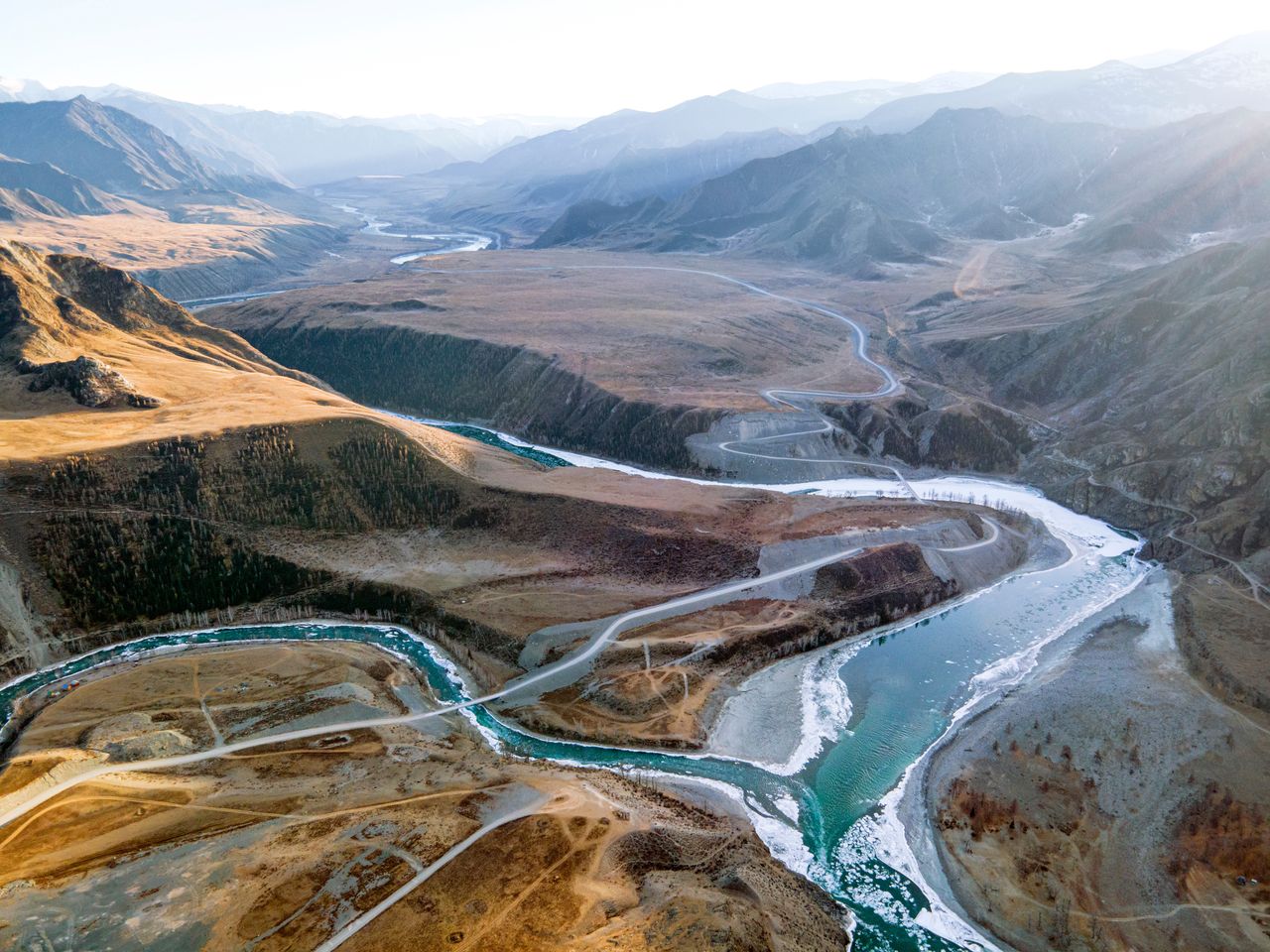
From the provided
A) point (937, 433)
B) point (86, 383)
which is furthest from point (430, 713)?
point (937, 433)

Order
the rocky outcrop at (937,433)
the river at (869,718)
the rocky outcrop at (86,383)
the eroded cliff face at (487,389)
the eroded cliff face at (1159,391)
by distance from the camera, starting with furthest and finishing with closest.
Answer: the eroded cliff face at (487,389) < the rocky outcrop at (937,433) < the rocky outcrop at (86,383) < the eroded cliff face at (1159,391) < the river at (869,718)

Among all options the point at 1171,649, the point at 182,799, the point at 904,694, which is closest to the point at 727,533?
the point at 904,694

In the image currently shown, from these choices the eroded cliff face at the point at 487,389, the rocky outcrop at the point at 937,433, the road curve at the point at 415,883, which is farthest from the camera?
the eroded cliff face at the point at 487,389

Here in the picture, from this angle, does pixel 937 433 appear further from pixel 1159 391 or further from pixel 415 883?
pixel 415 883

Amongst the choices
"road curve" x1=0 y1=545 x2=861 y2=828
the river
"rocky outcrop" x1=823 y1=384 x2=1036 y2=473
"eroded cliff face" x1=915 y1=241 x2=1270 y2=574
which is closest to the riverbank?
the river

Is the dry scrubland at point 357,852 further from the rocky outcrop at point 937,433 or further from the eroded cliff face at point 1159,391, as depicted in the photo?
the rocky outcrop at point 937,433

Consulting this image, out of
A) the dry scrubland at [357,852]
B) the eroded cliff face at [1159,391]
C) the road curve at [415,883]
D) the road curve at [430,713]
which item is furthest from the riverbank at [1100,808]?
the eroded cliff face at [1159,391]

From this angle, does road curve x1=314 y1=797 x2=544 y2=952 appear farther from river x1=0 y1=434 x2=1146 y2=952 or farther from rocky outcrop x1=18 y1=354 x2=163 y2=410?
rocky outcrop x1=18 y1=354 x2=163 y2=410
